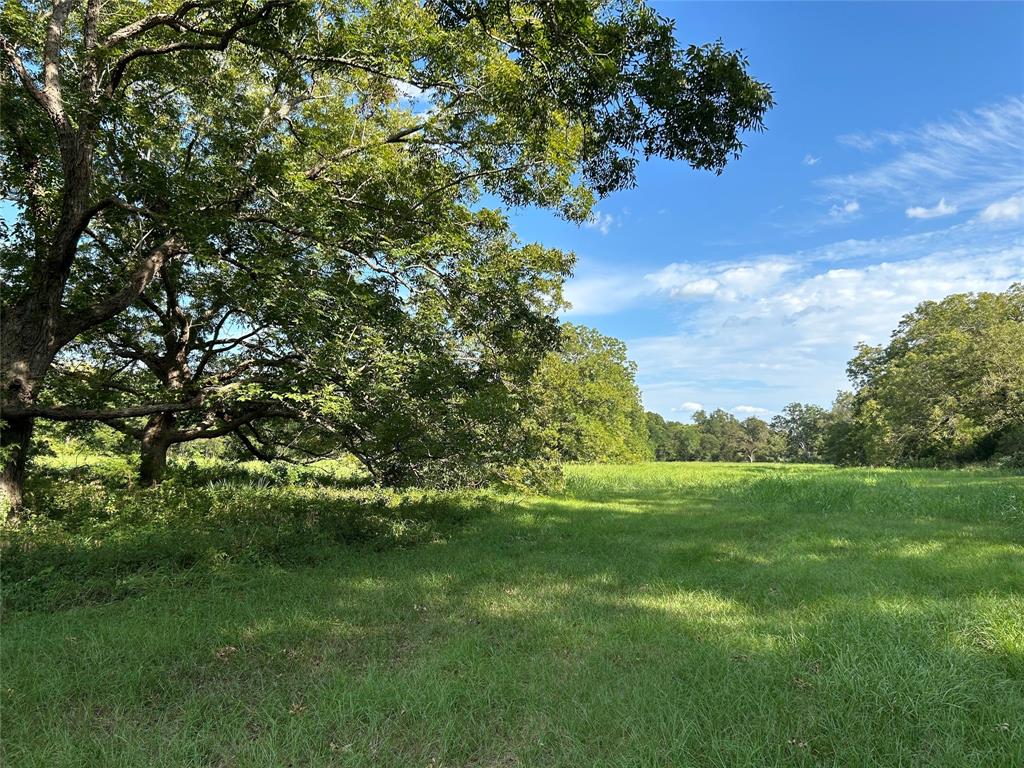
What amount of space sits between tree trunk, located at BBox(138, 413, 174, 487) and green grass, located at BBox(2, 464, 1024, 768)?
4493mm

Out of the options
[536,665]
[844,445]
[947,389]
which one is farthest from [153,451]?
[844,445]

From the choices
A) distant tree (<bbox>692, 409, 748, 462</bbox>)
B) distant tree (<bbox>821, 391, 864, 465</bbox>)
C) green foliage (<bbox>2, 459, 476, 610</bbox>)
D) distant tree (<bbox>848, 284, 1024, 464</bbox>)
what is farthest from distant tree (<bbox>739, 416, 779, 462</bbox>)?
green foliage (<bbox>2, 459, 476, 610</bbox>)

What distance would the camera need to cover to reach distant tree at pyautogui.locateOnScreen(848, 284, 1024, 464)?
1056 inches

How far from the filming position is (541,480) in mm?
12867

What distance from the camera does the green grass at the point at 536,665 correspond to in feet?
8.98

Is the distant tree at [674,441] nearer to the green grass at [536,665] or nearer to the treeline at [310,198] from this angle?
the treeline at [310,198]

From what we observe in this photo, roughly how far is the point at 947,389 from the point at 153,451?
37004mm

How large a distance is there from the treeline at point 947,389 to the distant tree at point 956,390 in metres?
0.05

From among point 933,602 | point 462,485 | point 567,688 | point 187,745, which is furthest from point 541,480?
point 187,745

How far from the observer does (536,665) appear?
3691 millimetres

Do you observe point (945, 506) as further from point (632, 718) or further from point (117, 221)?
point (117, 221)

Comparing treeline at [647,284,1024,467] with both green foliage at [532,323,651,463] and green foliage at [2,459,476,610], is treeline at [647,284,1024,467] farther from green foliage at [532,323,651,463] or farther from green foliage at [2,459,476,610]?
green foliage at [2,459,476,610]

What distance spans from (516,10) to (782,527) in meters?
9.52

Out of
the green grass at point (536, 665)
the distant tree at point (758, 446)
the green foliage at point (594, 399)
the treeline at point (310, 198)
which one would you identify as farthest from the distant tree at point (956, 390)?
the distant tree at point (758, 446)
